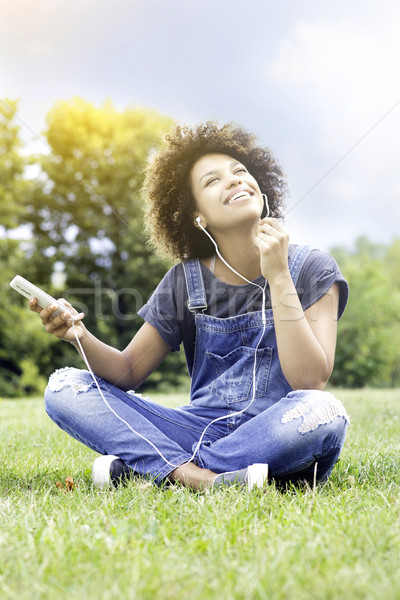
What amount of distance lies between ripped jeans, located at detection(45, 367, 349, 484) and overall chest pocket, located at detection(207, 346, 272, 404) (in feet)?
0.27

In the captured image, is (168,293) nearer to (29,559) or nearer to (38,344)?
(29,559)

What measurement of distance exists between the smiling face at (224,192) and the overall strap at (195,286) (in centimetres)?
20

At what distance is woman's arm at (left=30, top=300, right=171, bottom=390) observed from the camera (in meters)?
2.28

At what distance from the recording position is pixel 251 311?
2.41 metres

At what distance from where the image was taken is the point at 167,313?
2.54m

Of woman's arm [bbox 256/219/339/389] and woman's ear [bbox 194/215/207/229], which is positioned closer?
woman's arm [bbox 256/219/339/389]

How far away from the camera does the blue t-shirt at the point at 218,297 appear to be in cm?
228

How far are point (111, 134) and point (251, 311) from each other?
13066mm

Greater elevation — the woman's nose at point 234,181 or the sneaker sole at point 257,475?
the woman's nose at point 234,181

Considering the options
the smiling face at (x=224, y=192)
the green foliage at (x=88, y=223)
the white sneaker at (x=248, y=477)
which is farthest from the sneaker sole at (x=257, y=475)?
the green foliage at (x=88, y=223)

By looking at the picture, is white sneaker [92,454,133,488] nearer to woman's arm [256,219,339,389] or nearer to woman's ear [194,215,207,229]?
woman's arm [256,219,339,389]

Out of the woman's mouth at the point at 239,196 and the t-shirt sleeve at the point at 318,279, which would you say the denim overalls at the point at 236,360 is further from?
the woman's mouth at the point at 239,196

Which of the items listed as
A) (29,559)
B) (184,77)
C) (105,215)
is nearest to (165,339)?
(29,559)

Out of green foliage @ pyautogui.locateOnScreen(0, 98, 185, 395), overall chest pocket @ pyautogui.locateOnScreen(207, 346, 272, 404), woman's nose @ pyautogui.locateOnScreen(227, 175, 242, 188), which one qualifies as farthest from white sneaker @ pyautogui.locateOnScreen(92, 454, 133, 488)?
green foliage @ pyautogui.locateOnScreen(0, 98, 185, 395)
